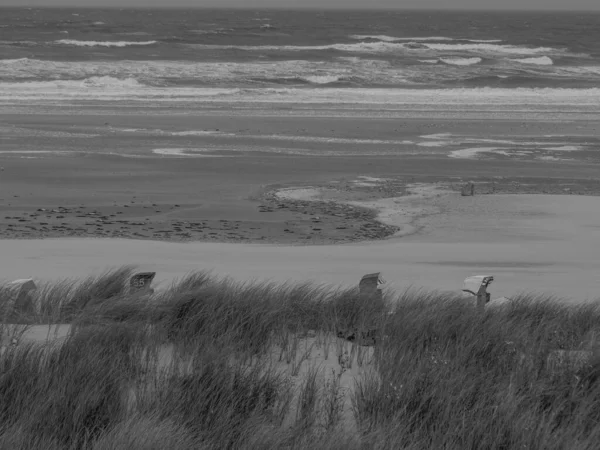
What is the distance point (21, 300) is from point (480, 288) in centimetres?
295

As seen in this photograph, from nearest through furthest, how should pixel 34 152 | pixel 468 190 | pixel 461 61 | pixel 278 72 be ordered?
pixel 468 190
pixel 34 152
pixel 278 72
pixel 461 61

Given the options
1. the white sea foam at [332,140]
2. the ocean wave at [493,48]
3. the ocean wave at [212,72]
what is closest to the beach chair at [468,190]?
the white sea foam at [332,140]

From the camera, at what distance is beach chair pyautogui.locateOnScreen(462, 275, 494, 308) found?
5671mm

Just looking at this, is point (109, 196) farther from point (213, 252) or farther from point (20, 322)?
point (20, 322)

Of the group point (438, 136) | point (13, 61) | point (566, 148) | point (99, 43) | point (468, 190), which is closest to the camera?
point (468, 190)

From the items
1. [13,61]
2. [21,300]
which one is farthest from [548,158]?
[13,61]

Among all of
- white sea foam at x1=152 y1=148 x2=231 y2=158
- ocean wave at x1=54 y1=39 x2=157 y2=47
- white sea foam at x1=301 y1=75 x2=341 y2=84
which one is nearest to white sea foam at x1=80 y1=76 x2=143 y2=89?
white sea foam at x1=301 y1=75 x2=341 y2=84

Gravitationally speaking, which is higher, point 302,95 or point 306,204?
point 306,204

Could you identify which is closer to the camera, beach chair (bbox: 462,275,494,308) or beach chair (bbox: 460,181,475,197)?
beach chair (bbox: 462,275,494,308)

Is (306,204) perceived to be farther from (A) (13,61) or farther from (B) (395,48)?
(B) (395,48)

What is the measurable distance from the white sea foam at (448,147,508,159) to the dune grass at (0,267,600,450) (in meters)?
12.1

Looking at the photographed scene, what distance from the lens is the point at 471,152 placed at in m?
17.7

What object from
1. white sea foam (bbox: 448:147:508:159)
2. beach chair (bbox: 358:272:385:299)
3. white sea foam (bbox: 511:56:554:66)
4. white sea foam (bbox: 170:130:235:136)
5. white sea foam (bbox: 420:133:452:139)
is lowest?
white sea foam (bbox: 170:130:235:136)

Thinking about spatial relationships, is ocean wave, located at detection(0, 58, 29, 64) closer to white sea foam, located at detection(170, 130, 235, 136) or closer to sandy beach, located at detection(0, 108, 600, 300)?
sandy beach, located at detection(0, 108, 600, 300)
